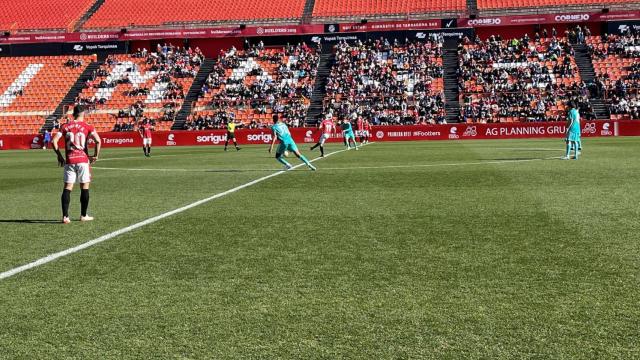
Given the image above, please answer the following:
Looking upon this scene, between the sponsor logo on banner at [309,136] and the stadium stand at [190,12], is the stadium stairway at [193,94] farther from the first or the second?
the sponsor logo on banner at [309,136]

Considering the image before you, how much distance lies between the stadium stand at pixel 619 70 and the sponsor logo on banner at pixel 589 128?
3102mm

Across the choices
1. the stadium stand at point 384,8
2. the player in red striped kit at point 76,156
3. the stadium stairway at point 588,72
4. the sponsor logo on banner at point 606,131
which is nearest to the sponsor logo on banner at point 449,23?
the stadium stand at point 384,8

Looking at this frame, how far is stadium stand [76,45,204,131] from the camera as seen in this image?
52469 millimetres

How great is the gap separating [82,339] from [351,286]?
7.47 ft

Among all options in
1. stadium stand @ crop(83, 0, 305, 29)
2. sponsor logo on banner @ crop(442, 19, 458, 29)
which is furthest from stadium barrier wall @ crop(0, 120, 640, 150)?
stadium stand @ crop(83, 0, 305, 29)

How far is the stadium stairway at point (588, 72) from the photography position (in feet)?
151

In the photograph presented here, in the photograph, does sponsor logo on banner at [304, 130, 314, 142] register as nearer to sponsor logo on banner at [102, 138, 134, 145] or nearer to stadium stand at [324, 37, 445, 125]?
stadium stand at [324, 37, 445, 125]

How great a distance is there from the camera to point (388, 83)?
5212 cm

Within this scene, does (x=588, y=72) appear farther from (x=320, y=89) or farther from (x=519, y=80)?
(x=320, y=89)

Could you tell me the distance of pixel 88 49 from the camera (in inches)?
2434

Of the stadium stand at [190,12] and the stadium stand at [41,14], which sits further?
the stadium stand at [41,14]

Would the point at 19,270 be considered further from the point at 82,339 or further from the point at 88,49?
the point at 88,49

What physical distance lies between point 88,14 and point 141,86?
55.4 feet

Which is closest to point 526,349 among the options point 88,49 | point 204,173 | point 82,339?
point 82,339
